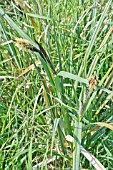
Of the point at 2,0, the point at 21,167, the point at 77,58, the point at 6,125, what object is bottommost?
the point at 21,167

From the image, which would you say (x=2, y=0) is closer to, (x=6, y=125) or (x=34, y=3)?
(x=34, y=3)

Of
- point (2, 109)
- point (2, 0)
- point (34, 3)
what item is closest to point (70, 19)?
point (34, 3)

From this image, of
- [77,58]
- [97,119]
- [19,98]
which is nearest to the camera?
[97,119]

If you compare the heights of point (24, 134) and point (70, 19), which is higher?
point (70, 19)

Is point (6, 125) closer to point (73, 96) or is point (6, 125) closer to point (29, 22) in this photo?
point (73, 96)

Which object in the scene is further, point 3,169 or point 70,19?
point 70,19

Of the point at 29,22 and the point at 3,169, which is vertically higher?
the point at 29,22

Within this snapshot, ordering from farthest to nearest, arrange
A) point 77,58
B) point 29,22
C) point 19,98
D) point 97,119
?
point 29,22, point 77,58, point 19,98, point 97,119

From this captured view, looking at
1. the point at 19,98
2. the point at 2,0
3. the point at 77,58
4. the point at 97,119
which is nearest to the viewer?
the point at 97,119

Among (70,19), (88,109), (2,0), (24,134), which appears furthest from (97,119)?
(2,0)
